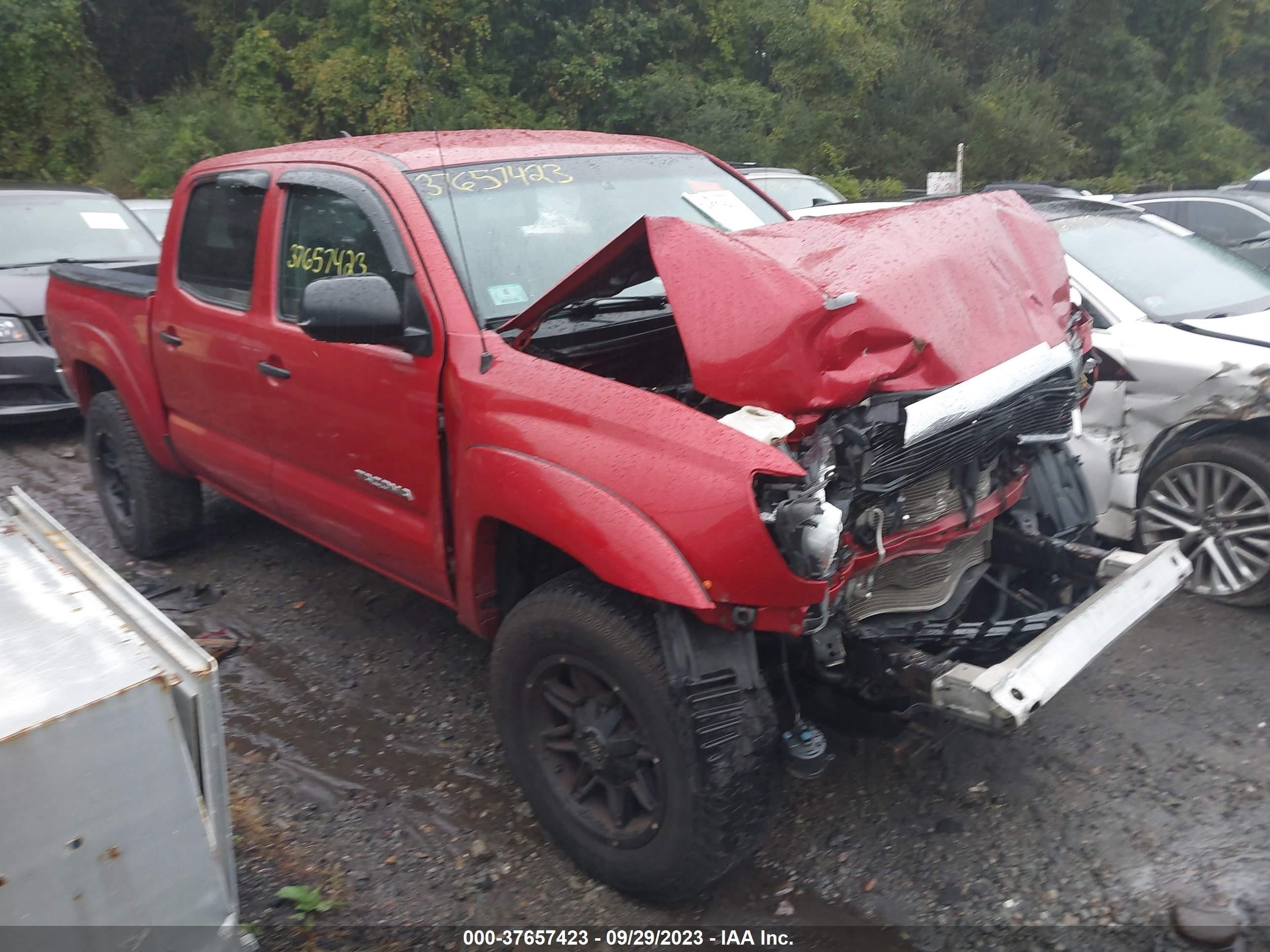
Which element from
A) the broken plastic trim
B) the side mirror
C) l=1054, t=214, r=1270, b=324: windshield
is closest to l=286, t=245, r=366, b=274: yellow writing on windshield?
the side mirror

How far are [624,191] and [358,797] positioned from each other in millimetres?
2256

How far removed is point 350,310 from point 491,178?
853mm

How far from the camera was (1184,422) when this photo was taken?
14.3 ft

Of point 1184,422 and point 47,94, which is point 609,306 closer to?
point 1184,422

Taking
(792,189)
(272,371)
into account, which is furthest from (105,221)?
(792,189)

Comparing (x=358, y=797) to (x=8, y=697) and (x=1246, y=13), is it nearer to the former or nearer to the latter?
(x=8, y=697)

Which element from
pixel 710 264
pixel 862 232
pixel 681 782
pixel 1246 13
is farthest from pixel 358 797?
pixel 1246 13

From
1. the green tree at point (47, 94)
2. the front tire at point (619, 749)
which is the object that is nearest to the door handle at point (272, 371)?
the front tire at point (619, 749)

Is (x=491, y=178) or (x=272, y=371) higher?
(x=491, y=178)

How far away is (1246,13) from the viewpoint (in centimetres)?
2884

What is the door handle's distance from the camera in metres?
3.72

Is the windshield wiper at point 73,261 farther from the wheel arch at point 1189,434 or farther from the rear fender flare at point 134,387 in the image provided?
the wheel arch at point 1189,434

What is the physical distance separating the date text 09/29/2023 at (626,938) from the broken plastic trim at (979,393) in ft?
4.41

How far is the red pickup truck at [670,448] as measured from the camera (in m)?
2.47
